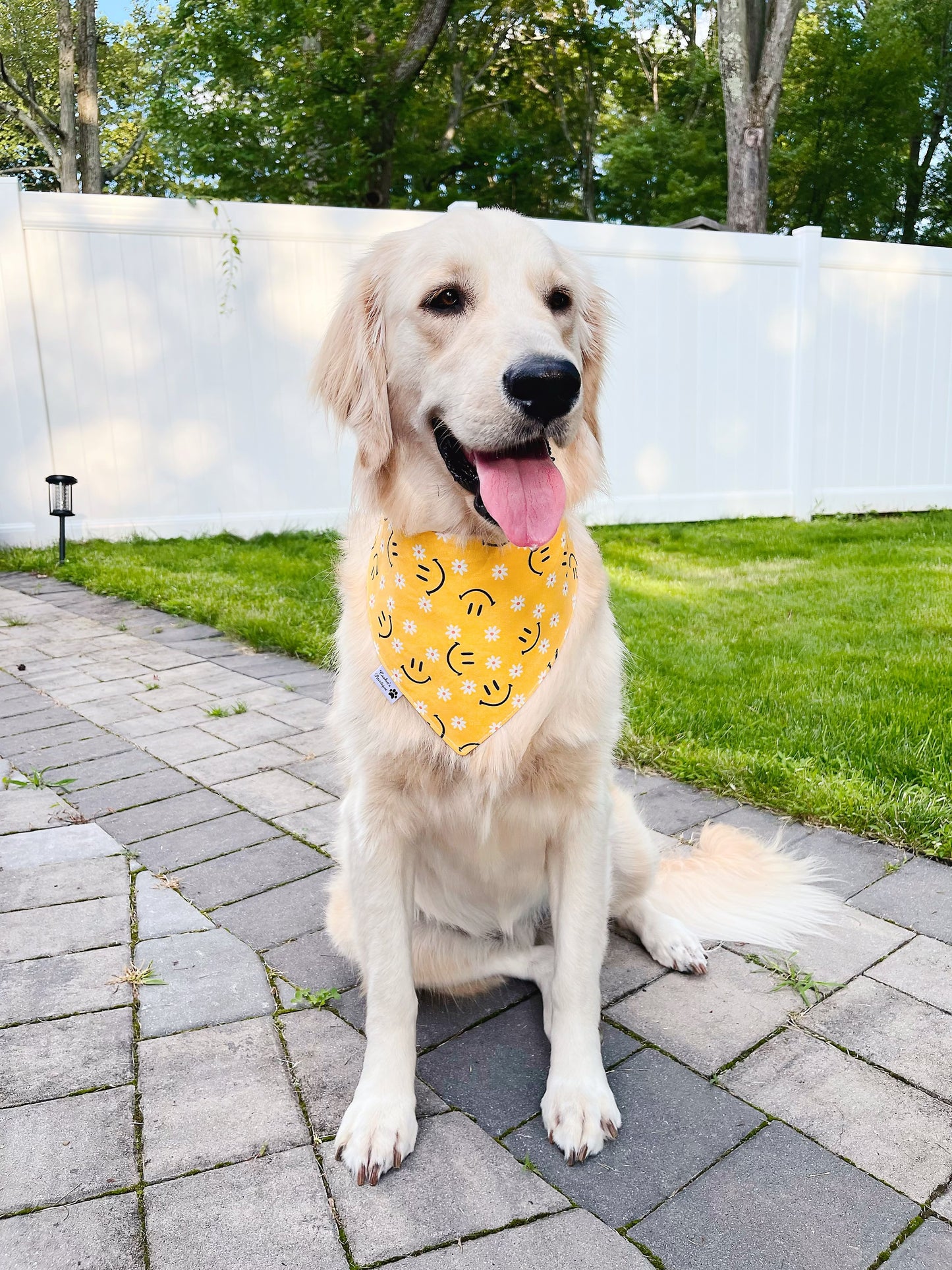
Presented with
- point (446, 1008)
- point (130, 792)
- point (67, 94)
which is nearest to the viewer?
point (446, 1008)

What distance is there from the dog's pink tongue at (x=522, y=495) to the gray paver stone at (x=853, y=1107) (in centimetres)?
110

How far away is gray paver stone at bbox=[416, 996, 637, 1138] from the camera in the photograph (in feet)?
5.67

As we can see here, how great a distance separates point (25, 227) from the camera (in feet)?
22.6

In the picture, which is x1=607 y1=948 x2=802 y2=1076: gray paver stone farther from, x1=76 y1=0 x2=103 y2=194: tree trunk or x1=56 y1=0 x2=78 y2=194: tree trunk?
x1=76 y1=0 x2=103 y2=194: tree trunk

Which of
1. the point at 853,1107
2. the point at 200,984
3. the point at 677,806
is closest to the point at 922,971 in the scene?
the point at 853,1107

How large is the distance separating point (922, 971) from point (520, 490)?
4.53 feet

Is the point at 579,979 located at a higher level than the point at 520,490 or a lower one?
lower

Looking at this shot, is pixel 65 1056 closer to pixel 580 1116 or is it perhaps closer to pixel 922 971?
pixel 580 1116

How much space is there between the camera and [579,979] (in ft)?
5.92

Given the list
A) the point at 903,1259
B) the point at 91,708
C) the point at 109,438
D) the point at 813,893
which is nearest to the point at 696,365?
the point at 109,438

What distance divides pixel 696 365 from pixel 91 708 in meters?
6.16

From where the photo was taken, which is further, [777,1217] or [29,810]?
[29,810]

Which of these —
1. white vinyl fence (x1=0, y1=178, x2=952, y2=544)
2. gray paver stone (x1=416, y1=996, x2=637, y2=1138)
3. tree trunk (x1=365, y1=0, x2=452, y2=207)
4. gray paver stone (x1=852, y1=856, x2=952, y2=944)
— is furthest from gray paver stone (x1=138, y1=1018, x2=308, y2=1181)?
Result: tree trunk (x1=365, y1=0, x2=452, y2=207)

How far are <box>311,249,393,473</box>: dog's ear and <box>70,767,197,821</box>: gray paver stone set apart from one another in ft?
5.31
